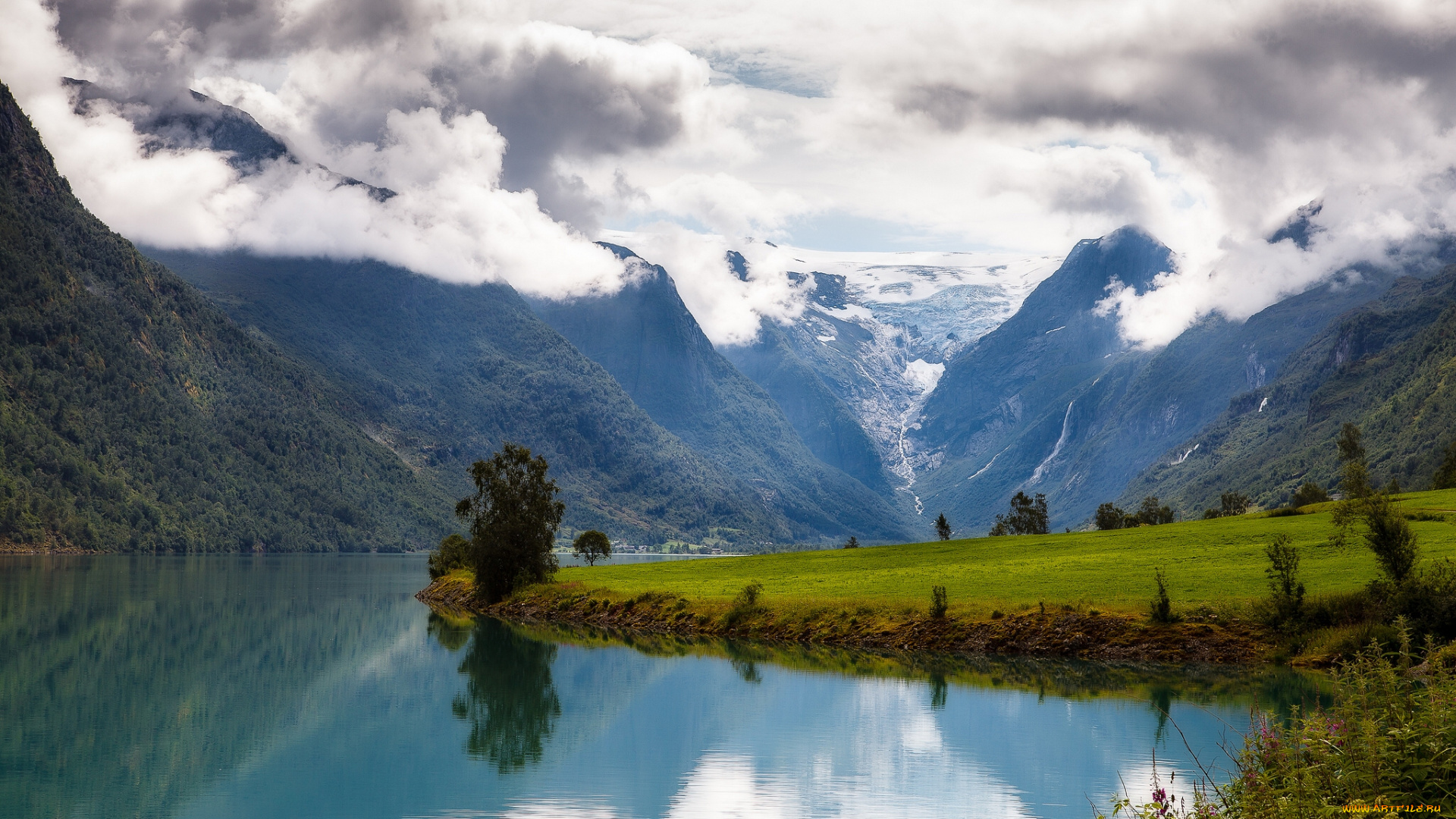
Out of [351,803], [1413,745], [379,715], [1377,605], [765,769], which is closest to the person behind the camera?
[1413,745]

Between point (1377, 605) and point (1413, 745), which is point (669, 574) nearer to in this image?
point (1377, 605)

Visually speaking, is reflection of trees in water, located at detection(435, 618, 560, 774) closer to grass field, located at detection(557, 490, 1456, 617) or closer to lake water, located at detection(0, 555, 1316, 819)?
lake water, located at detection(0, 555, 1316, 819)

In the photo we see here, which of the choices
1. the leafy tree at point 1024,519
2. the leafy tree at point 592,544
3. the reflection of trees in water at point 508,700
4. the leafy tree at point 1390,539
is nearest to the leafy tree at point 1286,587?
the leafy tree at point 1390,539

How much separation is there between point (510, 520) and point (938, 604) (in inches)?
1917

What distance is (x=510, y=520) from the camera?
353 feet

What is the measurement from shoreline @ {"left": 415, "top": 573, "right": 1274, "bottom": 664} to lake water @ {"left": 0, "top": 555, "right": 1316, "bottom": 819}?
3822 millimetres

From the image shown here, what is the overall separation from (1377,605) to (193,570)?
621 ft

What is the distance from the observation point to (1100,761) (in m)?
35.2

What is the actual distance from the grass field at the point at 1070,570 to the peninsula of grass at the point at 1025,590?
21 centimetres

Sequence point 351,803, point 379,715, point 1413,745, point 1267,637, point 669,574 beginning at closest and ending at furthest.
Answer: point 1413,745 → point 351,803 → point 379,715 → point 1267,637 → point 669,574

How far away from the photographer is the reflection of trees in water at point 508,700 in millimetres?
38344

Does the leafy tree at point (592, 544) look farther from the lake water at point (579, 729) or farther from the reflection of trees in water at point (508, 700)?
the lake water at point (579, 729)

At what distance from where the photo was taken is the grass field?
68000 millimetres

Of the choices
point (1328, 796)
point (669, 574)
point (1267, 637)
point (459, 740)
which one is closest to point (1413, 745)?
point (1328, 796)
